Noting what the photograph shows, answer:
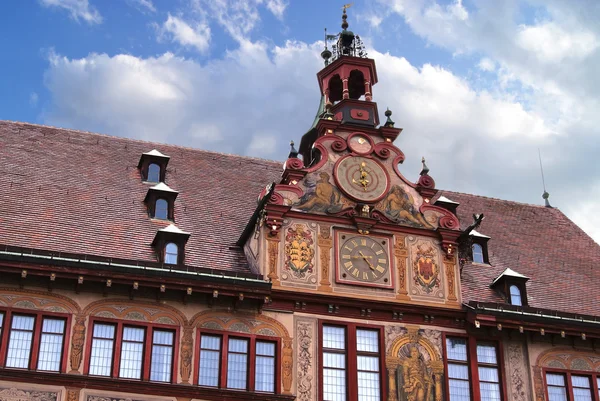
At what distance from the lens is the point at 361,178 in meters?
29.4

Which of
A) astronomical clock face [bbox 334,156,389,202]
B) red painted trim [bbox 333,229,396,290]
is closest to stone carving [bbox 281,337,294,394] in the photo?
red painted trim [bbox 333,229,396,290]

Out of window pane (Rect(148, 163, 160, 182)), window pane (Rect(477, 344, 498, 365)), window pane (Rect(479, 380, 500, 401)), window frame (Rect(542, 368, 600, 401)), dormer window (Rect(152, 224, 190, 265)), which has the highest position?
window pane (Rect(148, 163, 160, 182))

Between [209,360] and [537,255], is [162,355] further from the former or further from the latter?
[537,255]

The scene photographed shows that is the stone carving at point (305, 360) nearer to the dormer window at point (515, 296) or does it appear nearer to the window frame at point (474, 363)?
the window frame at point (474, 363)

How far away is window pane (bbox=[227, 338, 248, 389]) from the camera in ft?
83.5

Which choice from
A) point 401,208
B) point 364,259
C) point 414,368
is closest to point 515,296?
point 401,208

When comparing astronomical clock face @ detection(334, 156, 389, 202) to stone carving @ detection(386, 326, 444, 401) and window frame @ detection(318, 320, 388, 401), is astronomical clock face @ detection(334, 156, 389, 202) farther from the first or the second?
stone carving @ detection(386, 326, 444, 401)

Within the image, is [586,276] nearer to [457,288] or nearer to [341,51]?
Result: [457,288]

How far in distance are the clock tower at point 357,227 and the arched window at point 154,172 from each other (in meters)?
4.82

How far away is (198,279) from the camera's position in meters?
25.8

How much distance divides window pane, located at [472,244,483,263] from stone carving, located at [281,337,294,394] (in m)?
8.21

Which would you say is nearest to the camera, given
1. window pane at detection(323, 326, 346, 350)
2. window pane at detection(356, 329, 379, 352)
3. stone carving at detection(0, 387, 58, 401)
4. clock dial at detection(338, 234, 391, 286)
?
stone carving at detection(0, 387, 58, 401)

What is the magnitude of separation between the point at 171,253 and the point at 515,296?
10.3 meters

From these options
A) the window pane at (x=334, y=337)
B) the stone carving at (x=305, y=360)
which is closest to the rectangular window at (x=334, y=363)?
the window pane at (x=334, y=337)
